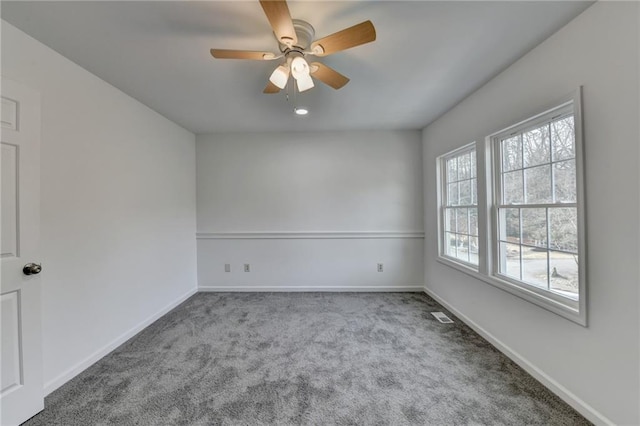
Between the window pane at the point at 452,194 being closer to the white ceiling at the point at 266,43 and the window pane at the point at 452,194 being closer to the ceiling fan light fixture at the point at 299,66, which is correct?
the white ceiling at the point at 266,43

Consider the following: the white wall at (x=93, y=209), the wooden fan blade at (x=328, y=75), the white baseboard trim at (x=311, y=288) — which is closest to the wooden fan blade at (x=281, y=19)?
the wooden fan blade at (x=328, y=75)

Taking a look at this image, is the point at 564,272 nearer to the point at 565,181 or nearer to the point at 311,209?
the point at 565,181

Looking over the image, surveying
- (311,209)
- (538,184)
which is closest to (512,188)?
(538,184)

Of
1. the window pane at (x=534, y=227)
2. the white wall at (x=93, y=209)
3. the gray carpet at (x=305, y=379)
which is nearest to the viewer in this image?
the gray carpet at (x=305, y=379)

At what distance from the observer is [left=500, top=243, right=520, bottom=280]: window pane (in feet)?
7.09

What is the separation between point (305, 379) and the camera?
1.91 meters

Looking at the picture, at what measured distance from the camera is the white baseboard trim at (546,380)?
1.48m

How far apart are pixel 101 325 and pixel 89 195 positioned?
1156 millimetres

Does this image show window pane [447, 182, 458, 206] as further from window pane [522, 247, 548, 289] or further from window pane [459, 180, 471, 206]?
window pane [522, 247, 548, 289]

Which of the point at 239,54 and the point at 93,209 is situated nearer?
the point at 239,54

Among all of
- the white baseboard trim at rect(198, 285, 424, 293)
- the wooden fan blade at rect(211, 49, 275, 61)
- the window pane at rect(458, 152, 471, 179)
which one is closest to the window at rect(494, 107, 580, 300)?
the window pane at rect(458, 152, 471, 179)

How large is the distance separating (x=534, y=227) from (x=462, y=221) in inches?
41.3

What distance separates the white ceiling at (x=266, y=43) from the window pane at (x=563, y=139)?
24.0 inches

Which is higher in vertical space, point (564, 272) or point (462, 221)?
point (462, 221)
